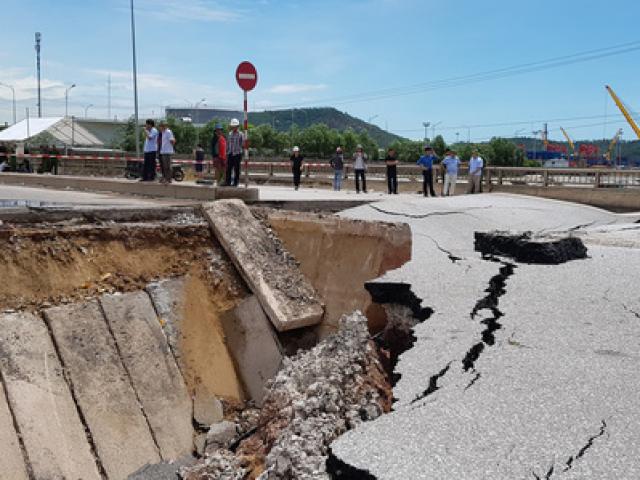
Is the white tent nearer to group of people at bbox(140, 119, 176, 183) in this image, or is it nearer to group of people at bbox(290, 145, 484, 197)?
group of people at bbox(290, 145, 484, 197)

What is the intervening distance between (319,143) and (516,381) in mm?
93606

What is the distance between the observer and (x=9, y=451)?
18.7 ft

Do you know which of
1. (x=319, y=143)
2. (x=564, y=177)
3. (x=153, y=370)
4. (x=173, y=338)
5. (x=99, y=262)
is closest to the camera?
(x=153, y=370)

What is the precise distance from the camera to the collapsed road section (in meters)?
5.71

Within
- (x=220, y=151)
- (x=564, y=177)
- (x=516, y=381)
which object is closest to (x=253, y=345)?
(x=516, y=381)

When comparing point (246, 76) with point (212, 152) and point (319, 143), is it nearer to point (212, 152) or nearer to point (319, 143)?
point (212, 152)

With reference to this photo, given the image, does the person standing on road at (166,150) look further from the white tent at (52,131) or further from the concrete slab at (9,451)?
the white tent at (52,131)

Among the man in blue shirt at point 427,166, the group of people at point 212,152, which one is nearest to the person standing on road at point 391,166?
the man in blue shirt at point 427,166

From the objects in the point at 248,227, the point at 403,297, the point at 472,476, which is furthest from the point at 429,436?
the point at 248,227

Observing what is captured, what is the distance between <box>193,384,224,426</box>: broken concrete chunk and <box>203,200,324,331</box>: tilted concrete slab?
108cm

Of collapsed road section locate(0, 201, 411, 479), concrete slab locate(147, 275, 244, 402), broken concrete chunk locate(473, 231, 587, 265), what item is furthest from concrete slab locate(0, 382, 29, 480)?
broken concrete chunk locate(473, 231, 587, 265)

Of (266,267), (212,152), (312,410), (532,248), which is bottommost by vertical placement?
(312,410)

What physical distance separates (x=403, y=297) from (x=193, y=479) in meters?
2.62

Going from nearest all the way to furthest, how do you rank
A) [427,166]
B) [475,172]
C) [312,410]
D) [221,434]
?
1. [312,410]
2. [221,434]
3. [427,166]
4. [475,172]
